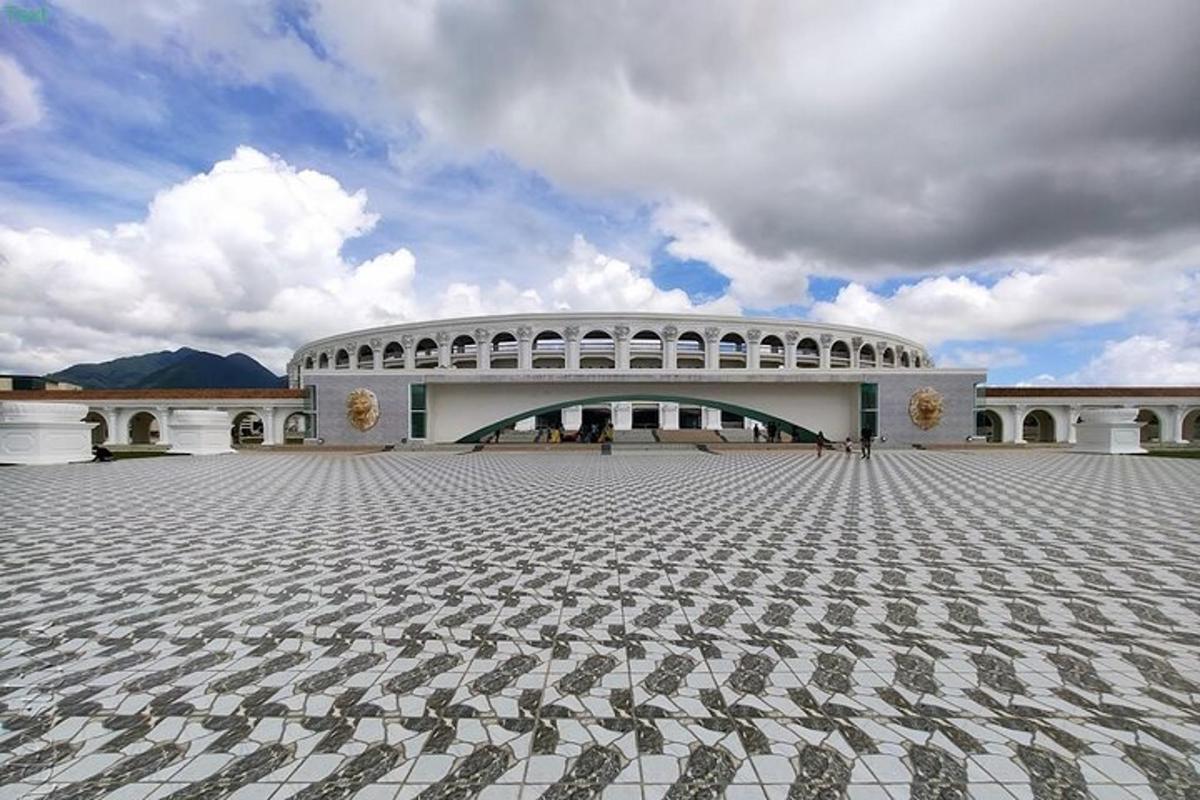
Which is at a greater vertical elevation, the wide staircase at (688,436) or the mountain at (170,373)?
the mountain at (170,373)

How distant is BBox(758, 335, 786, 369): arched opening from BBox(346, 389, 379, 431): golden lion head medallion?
2628 cm

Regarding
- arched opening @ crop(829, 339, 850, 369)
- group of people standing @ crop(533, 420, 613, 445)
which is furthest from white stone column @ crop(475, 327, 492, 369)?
arched opening @ crop(829, 339, 850, 369)

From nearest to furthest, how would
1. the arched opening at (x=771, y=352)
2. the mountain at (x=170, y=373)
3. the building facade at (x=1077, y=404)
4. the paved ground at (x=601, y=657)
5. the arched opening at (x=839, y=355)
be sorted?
1. the paved ground at (x=601, y=657)
2. the building facade at (x=1077, y=404)
3. the arched opening at (x=771, y=352)
4. the arched opening at (x=839, y=355)
5. the mountain at (x=170, y=373)

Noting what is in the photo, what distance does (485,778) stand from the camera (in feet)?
7.91

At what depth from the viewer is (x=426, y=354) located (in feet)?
137

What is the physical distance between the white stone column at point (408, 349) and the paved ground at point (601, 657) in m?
32.2

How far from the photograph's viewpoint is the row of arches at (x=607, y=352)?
39281 mm

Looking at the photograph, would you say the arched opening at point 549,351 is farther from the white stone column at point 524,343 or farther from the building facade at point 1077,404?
the building facade at point 1077,404

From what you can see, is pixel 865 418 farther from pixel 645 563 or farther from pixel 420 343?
pixel 420 343

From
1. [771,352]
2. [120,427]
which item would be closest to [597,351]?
[771,352]

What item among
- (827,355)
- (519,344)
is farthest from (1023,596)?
(827,355)

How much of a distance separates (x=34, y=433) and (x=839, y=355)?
A: 146ft

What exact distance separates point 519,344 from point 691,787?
121 feet

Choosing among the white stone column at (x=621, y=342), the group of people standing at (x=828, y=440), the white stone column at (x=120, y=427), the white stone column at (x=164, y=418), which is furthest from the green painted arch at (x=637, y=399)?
the white stone column at (x=120, y=427)
